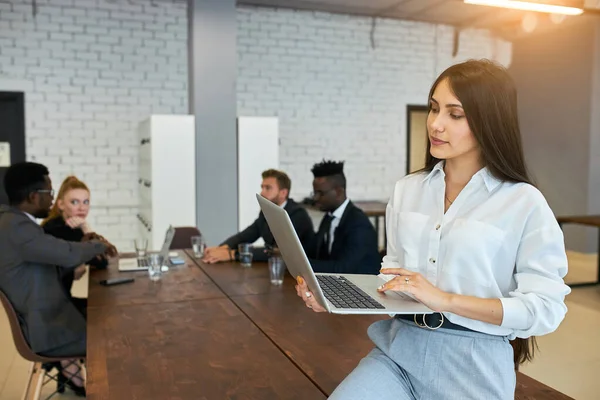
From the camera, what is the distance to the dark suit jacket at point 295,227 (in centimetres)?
326

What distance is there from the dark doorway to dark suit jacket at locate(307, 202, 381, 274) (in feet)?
13.0

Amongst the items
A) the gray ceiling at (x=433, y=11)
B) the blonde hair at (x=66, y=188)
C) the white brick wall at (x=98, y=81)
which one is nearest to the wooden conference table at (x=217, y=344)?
the blonde hair at (x=66, y=188)

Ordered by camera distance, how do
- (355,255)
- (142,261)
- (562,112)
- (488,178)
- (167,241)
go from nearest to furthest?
(488,178), (355,255), (167,241), (142,261), (562,112)

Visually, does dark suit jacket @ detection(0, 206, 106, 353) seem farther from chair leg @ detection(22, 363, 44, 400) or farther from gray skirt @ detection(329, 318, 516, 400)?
gray skirt @ detection(329, 318, 516, 400)

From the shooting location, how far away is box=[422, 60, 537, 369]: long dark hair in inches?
49.3

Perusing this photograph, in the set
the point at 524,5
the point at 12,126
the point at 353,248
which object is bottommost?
the point at 353,248

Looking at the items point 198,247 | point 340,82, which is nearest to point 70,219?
point 198,247

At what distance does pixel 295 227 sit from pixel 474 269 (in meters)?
2.26

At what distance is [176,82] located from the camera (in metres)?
5.97

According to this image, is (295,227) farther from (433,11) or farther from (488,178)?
(433,11)

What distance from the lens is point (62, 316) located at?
253 cm

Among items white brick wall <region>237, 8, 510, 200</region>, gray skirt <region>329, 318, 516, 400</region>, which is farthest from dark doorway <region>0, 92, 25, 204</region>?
gray skirt <region>329, 318, 516, 400</region>

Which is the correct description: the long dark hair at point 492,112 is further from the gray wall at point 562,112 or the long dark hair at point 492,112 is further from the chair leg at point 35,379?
the gray wall at point 562,112

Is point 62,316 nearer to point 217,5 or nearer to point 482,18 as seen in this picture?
point 217,5
